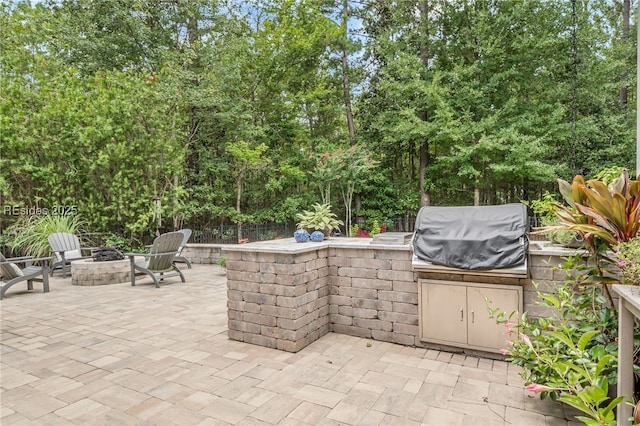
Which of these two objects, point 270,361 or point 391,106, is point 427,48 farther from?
point 270,361

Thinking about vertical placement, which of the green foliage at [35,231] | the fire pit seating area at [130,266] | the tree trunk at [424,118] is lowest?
the fire pit seating area at [130,266]

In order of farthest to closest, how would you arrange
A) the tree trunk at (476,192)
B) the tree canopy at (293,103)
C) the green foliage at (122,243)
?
the tree trunk at (476,192), the green foliage at (122,243), the tree canopy at (293,103)

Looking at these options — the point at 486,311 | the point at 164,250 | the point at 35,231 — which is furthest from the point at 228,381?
the point at 35,231

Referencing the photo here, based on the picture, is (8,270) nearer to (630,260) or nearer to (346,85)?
(630,260)

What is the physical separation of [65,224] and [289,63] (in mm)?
7817

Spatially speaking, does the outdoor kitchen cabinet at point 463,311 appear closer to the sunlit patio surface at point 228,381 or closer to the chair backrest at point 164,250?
the sunlit patio surface at point 228,381

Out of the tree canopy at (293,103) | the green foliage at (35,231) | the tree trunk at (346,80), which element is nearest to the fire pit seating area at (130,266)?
the green foliage at (35,231)

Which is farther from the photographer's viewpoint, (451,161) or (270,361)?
(451,161)

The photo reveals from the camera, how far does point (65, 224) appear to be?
7570 mm

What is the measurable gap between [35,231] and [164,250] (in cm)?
352

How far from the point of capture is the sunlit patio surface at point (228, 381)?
7.18ft

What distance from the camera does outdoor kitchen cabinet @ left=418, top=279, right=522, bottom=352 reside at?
2.89 m

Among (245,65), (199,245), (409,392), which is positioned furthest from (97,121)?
(409,392)

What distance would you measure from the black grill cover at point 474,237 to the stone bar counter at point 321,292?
0.18 m
